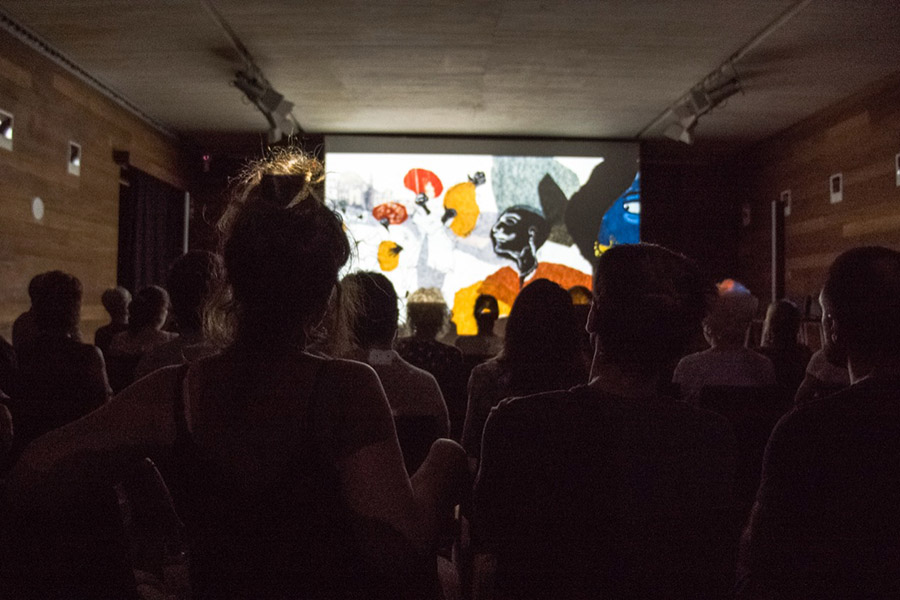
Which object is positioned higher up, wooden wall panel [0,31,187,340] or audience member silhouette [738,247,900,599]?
wooden wall panel [0,31,187,340]

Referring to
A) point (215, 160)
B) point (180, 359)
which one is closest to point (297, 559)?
point (180, 359)

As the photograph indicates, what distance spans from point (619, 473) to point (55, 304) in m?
2.26

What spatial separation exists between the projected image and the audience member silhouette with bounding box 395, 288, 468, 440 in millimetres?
5166

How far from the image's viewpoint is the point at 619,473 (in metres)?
1.21

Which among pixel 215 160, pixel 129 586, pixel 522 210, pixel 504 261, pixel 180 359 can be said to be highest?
pixel 215 160

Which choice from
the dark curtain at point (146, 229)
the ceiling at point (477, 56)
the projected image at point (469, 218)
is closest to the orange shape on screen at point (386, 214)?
the projected image at point (469, 218)

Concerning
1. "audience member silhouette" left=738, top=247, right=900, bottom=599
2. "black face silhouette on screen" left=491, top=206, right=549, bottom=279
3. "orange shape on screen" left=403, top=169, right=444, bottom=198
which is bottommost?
"audience member silhouette" left=738, top=247, right=900, bottom=599

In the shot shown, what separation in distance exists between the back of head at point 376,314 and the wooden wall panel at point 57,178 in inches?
155

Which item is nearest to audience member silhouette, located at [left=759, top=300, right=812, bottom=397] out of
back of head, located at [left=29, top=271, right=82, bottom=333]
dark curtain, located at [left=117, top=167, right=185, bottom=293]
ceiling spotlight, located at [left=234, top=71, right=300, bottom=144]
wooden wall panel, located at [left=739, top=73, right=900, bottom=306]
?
back of head, located at [left=29, top=271, right=82, bottom=333]

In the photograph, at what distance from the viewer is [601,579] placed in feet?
3.94

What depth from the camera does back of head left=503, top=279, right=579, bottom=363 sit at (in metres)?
2.33

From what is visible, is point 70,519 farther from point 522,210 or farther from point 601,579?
point 522,210

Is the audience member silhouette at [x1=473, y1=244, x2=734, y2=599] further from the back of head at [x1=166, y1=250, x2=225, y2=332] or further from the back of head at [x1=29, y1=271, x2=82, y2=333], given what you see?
the back of head at [x1=29, y1=271, x2=82, y2=333]

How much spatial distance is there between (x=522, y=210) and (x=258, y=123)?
120 inches
